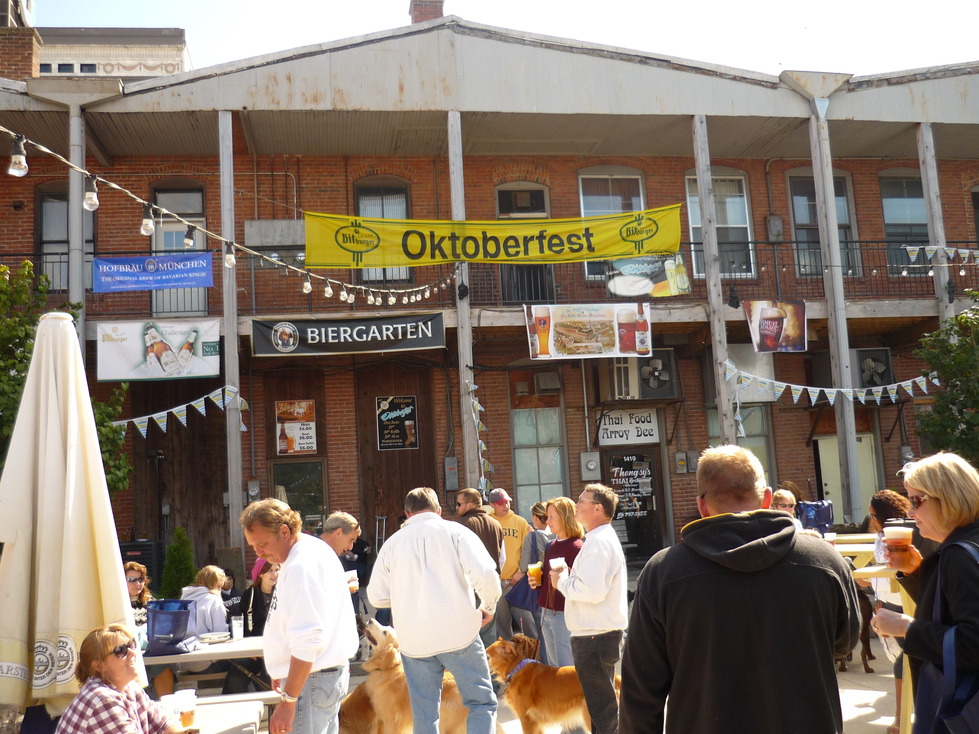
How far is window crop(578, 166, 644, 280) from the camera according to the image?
1511 centimetres

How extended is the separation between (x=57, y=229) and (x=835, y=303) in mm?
12017

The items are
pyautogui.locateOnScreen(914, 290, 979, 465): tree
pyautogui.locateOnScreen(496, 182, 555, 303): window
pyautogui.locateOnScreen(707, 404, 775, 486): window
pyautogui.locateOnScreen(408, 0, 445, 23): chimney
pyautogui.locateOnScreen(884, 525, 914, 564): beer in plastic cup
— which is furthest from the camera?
pyautogui.locateOnScreen(408, 0, 445, 23): chimney

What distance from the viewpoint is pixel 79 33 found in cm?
4822

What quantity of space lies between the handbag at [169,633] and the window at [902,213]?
1380cm

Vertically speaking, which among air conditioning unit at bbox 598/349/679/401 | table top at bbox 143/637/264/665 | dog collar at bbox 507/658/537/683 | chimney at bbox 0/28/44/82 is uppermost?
chimney at bbox 0/28/44/82

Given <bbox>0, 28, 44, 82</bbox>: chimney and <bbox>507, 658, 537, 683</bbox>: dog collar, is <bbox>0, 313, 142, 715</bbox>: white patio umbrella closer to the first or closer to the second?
<bbox>507, 658, 537, 683</bbox>: dog collar

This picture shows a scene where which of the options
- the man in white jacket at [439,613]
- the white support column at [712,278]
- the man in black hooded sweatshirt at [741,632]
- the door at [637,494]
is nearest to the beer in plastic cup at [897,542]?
the man in black hooded sweatshirt at [741,632]

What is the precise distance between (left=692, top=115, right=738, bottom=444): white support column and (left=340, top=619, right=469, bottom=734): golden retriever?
26.4 ft

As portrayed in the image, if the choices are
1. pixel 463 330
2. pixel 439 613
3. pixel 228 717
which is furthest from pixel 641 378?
pixel 228 717

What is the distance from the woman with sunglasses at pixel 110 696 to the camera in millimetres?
3707

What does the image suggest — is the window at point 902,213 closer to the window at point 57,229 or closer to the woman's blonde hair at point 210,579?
the woman's blonde hair at point 210,579

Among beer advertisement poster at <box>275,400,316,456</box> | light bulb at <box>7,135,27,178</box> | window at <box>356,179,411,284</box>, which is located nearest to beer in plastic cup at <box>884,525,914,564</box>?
light bulb at <box>7,135,27,178</box>

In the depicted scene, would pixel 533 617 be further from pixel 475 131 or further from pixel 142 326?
pixel 475 131

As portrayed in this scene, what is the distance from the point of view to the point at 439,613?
15.8 feet
